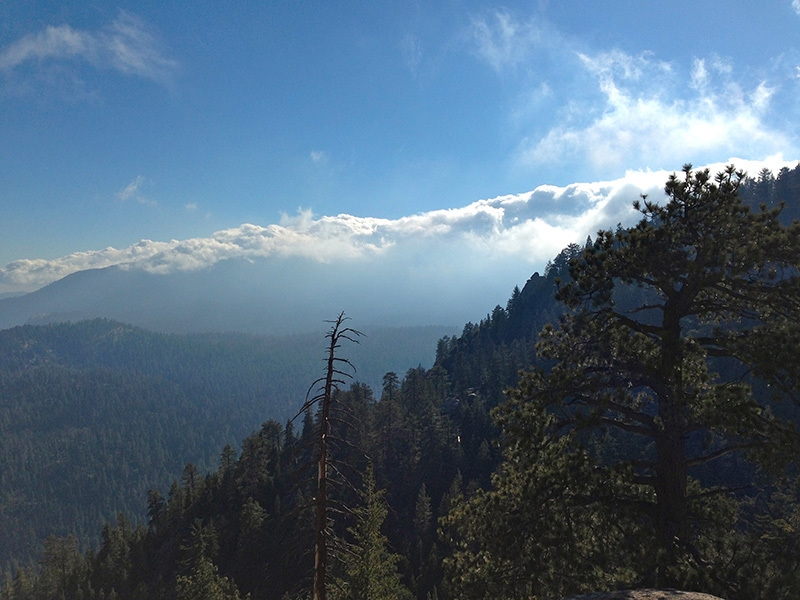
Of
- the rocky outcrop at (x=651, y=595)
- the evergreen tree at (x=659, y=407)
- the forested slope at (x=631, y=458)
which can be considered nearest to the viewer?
the rocky outcrop at (x=651, y=595)

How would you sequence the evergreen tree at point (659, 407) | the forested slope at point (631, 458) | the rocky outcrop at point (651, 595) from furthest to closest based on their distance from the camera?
the evergreen tree at point (659, 407), the forested slope at point (631, 458), the rocky outcrop at point (651, 595)

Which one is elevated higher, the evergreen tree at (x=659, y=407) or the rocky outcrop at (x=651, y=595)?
the evergreen tree at (x=659, y=407)

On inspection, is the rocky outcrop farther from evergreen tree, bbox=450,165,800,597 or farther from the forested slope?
evergreen tree, bbox=450,165,800,597

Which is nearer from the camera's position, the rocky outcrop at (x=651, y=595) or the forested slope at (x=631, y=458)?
the rocky outcrop at (x=651, y=595)

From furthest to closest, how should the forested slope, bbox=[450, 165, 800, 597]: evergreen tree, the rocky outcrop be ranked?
bbox=[450, 165, 800, 597]: evergreen tree
the forested slope
the rocky outcrop

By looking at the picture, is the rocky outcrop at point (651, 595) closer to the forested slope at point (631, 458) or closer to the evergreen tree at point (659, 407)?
the forested slope at point (631, 458)

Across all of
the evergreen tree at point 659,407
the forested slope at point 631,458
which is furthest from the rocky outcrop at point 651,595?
the evergreen tree at point 659,407

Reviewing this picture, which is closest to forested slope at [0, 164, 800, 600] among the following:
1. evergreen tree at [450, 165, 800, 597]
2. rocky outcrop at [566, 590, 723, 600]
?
evergreen tree at [450, 165, 800, 597]

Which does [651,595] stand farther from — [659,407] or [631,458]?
[659,407]

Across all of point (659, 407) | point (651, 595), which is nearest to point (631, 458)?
point (659, 407)

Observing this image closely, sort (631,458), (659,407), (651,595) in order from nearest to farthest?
(651,595), (631,458), (659,407)

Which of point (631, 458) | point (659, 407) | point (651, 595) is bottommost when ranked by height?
point (651, 595)

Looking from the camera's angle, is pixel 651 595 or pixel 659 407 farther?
pixel 659 407

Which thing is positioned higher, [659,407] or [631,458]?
[659,407]
